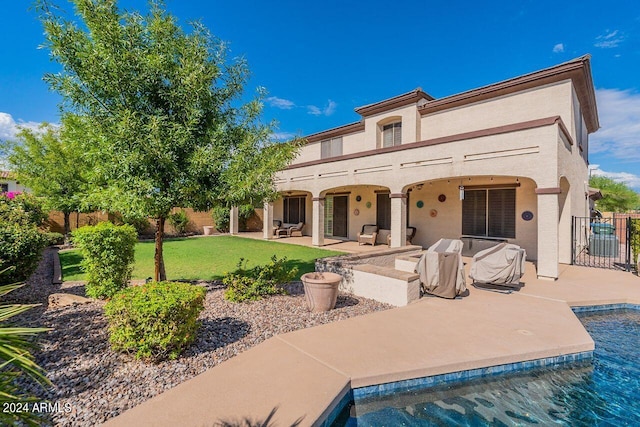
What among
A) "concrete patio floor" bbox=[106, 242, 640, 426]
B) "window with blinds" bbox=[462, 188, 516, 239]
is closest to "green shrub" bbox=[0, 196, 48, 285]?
"concrete patio floor" bbox=[106, 242, 640, 426]

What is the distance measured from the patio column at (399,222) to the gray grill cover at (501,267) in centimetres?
410

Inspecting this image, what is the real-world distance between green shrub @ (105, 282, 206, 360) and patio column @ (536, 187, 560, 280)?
9619 mm

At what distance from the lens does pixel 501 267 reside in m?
7.84

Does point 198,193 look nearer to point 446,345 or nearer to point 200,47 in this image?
point 200,47

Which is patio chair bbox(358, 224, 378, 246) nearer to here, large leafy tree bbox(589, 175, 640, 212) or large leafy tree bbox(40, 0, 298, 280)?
large leafy tree bbox(40, 0, 298, 280)

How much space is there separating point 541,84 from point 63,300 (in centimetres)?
1640

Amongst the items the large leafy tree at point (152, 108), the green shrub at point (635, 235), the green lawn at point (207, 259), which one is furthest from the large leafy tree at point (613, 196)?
the large leafy tree at point (152, 108)

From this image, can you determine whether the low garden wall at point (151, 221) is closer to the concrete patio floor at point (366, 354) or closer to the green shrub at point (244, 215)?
the green shrub at point (244, 215)

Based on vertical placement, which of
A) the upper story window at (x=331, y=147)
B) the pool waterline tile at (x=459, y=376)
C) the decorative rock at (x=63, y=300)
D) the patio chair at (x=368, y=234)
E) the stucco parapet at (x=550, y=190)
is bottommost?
the pool waterline tile at (x=459, y=376)

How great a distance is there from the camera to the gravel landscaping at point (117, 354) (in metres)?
3.36

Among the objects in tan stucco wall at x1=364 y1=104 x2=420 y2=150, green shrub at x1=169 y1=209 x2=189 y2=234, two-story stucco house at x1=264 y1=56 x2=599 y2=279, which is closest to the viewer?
two-story stucco house at x1=264 y1=56 x2=599 y2=279

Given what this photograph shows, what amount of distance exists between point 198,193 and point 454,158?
890 cm

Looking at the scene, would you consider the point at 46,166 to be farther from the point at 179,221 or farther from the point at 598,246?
the point at 598,246

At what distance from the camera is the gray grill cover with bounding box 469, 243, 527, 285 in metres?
7.76
